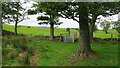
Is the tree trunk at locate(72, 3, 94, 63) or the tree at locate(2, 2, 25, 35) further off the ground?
the tree at locate(2, 2, 25, 35)

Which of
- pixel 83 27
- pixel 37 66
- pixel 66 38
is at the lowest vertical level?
pixel 37 66

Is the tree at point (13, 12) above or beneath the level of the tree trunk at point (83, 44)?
above

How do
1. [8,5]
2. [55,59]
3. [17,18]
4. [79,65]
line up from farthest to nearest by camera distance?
[17,18]
[8,5]
[55,59]
[79,65]

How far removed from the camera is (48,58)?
4875 millimetres

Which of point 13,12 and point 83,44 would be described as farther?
point 13,12

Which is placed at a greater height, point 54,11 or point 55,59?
point 54,11

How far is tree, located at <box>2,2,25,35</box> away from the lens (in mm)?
9961

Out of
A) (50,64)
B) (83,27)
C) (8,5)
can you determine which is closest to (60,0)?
(83,27)

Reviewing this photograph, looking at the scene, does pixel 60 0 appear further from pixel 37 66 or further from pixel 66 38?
pixel 66 38

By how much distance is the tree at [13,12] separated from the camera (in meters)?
9.96

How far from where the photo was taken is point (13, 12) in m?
10.4

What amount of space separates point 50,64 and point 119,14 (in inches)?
234

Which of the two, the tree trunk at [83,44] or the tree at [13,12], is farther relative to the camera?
the tree at [13,12]

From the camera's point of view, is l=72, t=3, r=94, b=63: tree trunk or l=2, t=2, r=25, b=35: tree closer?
l=72, t=3, r=94, b=63: tree trunk
